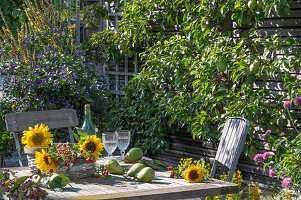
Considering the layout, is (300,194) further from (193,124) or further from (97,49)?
(97,49)

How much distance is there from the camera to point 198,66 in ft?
17.6

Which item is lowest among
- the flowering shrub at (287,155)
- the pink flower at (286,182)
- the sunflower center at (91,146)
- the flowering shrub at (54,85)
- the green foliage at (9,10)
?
the pink flower at (286,182)

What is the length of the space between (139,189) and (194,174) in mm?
320

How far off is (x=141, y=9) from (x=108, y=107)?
4.73ft

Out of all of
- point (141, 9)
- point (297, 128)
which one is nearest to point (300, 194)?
point (297, 128)

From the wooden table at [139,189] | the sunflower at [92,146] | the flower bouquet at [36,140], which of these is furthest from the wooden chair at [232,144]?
the flower bouquet at [36,140]

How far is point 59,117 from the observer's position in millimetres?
4289

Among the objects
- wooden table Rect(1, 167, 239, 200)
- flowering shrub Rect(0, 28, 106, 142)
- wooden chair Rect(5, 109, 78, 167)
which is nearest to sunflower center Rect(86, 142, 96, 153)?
wooden table Rect(1, 167, 239, 200)

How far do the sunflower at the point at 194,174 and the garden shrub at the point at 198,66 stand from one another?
2218mm

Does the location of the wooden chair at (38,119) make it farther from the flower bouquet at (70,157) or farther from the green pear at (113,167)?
the green pear at (113,167)

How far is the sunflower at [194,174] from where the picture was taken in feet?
8.75

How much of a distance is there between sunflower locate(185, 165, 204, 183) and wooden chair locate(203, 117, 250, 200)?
43 cm

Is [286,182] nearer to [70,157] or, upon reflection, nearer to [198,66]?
[198,66]

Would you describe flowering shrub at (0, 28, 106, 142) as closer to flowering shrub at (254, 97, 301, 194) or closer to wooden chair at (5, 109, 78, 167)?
wooden chair at (5, 109, 78, 167)
